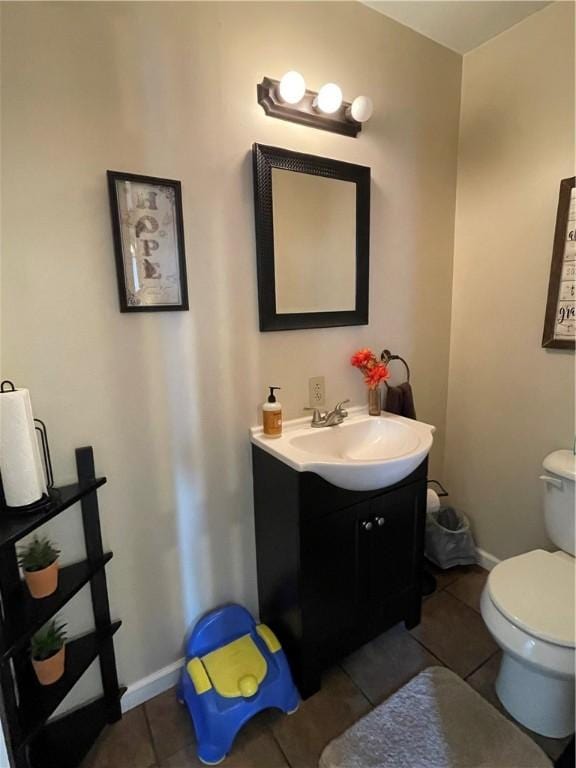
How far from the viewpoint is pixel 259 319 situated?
1444 millimetres

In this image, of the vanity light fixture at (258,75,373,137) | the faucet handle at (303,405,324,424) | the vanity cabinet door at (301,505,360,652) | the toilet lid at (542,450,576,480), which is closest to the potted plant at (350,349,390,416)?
the faucet handle at (303,405,324,424)

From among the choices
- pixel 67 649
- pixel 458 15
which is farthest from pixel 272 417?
pixel 458 15

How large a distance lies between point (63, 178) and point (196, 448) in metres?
0.92

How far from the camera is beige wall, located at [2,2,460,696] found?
1.06m

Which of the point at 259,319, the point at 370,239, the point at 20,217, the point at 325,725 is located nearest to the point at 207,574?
the point at 325,725

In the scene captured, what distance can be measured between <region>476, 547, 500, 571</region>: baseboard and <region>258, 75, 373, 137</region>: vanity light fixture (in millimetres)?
2112

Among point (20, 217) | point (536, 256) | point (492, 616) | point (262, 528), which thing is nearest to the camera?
point (20, 217)

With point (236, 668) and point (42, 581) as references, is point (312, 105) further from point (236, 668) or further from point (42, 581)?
point (236, 668)

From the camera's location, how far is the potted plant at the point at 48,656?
3.62ft

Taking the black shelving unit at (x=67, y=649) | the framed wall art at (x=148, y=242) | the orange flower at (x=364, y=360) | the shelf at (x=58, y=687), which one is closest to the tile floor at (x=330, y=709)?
the black shelving unit at (x=67, y=649)

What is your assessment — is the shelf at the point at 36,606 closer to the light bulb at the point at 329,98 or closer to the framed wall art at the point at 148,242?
the framed wall art at the point at 148,242

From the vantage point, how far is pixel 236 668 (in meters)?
1.37

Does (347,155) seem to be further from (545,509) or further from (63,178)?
(545,509)

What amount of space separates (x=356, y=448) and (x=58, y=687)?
1242 millimetres
